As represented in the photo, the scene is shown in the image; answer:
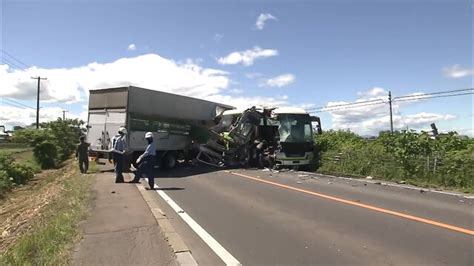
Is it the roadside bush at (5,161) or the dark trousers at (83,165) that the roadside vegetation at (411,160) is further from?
the roadside bush at (5,161)

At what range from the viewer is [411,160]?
699 inches

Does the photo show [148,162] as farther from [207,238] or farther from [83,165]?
[83,165]

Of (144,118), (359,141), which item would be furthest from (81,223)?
(359,141)

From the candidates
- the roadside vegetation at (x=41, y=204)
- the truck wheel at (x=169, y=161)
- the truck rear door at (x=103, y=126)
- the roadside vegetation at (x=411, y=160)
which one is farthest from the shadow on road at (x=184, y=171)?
the roadside vegetation at (x=411, y=160)

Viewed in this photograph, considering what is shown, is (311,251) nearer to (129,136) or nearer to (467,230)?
(467,230)

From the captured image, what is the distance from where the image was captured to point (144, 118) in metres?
22.5

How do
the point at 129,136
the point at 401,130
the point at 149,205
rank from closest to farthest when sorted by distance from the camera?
the point at 149,205
the point at 401,130
the point at 129,136

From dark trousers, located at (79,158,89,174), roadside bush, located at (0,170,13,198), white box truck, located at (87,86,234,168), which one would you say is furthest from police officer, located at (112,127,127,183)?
roadside bush, located at (0,170,13,198)

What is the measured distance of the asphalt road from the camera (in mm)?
6965

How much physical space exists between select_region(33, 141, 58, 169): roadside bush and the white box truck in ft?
58.5

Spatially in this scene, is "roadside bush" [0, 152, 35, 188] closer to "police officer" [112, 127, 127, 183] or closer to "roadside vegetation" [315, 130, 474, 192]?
"police officer" [112, 127, 127, 183]

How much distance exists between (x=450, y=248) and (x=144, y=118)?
17196 mm

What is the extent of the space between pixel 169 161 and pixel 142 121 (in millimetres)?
3225

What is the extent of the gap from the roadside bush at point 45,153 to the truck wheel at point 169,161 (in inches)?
727
